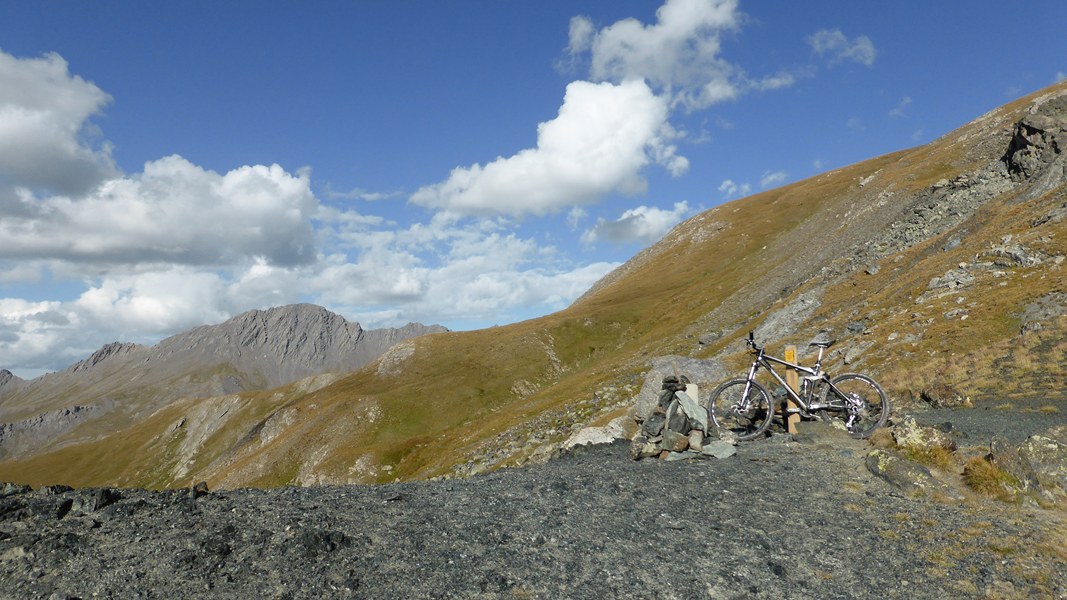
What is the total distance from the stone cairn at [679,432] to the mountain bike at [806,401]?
870mm

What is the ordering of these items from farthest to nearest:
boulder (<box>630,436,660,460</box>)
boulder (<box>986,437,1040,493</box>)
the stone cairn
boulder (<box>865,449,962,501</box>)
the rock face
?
boulder (<box>630,436,660,460</box>), the stone cairn, boulder (<box>865,449,962,501</box>), boulder (<box>986,437,1040,493</box>), the rock face

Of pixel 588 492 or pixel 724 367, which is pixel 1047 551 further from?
pixel 724 367

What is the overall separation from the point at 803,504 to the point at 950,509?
3.04m

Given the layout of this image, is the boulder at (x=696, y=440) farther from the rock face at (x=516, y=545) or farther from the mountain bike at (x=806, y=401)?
the rock face at (x=516, y=545)

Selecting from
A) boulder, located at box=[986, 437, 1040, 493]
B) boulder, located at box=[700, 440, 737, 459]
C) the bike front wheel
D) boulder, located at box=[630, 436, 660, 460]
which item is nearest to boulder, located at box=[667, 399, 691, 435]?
boulder, located at box=[630, 436, 660, 460]

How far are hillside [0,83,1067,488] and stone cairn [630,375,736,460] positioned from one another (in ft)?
23.6

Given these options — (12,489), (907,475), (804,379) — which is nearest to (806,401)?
(804,379)

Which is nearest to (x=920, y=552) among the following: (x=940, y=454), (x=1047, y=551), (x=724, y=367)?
(x=1047, y=551)

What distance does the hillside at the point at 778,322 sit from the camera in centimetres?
2952

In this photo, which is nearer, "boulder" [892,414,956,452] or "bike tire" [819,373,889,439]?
"boulder" [892,414,956,452]

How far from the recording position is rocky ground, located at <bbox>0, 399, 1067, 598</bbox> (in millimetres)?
8359

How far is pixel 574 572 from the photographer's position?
938 cm

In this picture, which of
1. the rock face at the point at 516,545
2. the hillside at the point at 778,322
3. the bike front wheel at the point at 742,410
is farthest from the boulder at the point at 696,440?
the hillside at the point at 778,322

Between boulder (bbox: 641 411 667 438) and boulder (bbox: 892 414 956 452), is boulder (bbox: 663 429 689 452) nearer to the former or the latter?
boulder (bbox: 641 411 667 438)
